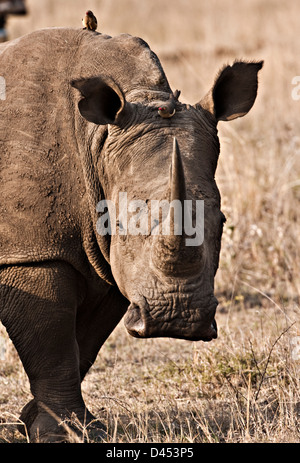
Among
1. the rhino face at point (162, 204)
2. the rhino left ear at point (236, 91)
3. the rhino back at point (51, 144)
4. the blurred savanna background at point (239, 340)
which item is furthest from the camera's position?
the blurred savanna background at point (239, 340)

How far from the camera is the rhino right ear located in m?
4.14

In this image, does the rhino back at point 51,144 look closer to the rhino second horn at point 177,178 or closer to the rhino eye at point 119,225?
the rhino eye at point 119,225

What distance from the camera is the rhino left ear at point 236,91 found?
456 centimetres

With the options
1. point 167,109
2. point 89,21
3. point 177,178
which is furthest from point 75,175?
point 89,21

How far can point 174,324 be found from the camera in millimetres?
3885

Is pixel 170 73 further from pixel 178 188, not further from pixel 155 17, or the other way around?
pixel 178 188

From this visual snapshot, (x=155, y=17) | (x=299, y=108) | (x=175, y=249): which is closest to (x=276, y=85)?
(x=299, y=108)

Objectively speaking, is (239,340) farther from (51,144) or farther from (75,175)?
(51,144)

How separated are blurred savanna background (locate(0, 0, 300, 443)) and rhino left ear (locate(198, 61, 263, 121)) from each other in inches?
15.0

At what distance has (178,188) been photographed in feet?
12.5

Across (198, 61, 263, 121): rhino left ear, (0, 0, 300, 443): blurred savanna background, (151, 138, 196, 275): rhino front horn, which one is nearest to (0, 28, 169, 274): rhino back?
(198, 61, 263, 121): rhino left ear

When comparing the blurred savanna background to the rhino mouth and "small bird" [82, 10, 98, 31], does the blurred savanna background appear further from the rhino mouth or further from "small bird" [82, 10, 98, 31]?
"small bird" [82, 10, 98, 31]

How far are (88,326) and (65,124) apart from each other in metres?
1.23

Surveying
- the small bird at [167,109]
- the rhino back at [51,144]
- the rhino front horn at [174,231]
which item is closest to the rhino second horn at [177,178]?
the rhino front horn at [174,231]
